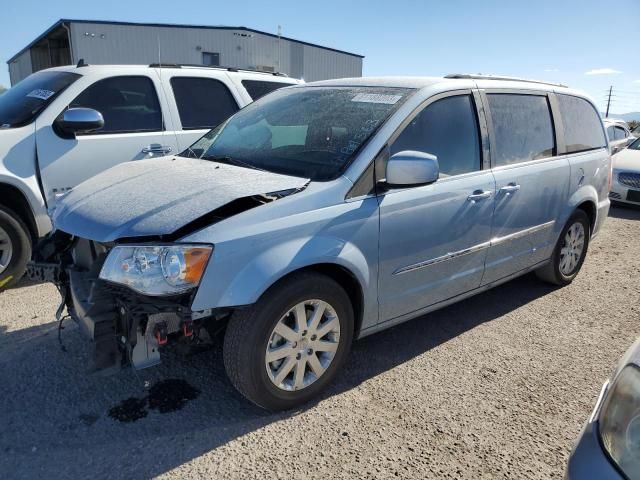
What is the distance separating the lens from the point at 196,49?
2769 cm

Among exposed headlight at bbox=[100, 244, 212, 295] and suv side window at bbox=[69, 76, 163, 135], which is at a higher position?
suv side window at bbox=[69, 76, 163, 135]

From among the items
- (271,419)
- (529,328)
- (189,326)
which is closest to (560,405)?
(529,328)

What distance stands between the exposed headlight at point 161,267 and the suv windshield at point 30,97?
2.78m

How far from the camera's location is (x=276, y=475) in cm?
237

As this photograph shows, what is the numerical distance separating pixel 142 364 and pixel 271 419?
0.76m

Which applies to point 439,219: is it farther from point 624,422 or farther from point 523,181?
point 624,422

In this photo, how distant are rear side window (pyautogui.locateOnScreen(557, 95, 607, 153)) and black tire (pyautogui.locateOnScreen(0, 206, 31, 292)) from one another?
4813mm

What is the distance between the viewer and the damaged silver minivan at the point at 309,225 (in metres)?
2.45

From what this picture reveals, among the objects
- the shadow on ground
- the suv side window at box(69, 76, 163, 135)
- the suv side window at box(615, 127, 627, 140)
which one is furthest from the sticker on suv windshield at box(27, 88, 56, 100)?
the suv side window at box(615, 127, 627, 140)

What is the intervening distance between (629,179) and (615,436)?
876 centimetres

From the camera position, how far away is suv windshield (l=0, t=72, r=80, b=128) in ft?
14.6

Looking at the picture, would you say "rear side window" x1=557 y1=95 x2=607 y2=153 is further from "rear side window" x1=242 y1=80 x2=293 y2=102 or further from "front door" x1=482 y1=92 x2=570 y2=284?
"rear side window" x1=242 y1=80 x2=293 y2=102

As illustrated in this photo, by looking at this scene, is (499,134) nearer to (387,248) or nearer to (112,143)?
(387,248)

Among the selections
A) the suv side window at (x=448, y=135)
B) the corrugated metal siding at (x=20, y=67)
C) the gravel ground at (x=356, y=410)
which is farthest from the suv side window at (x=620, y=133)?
the corrugated metal siding at (x=20, y=67)
